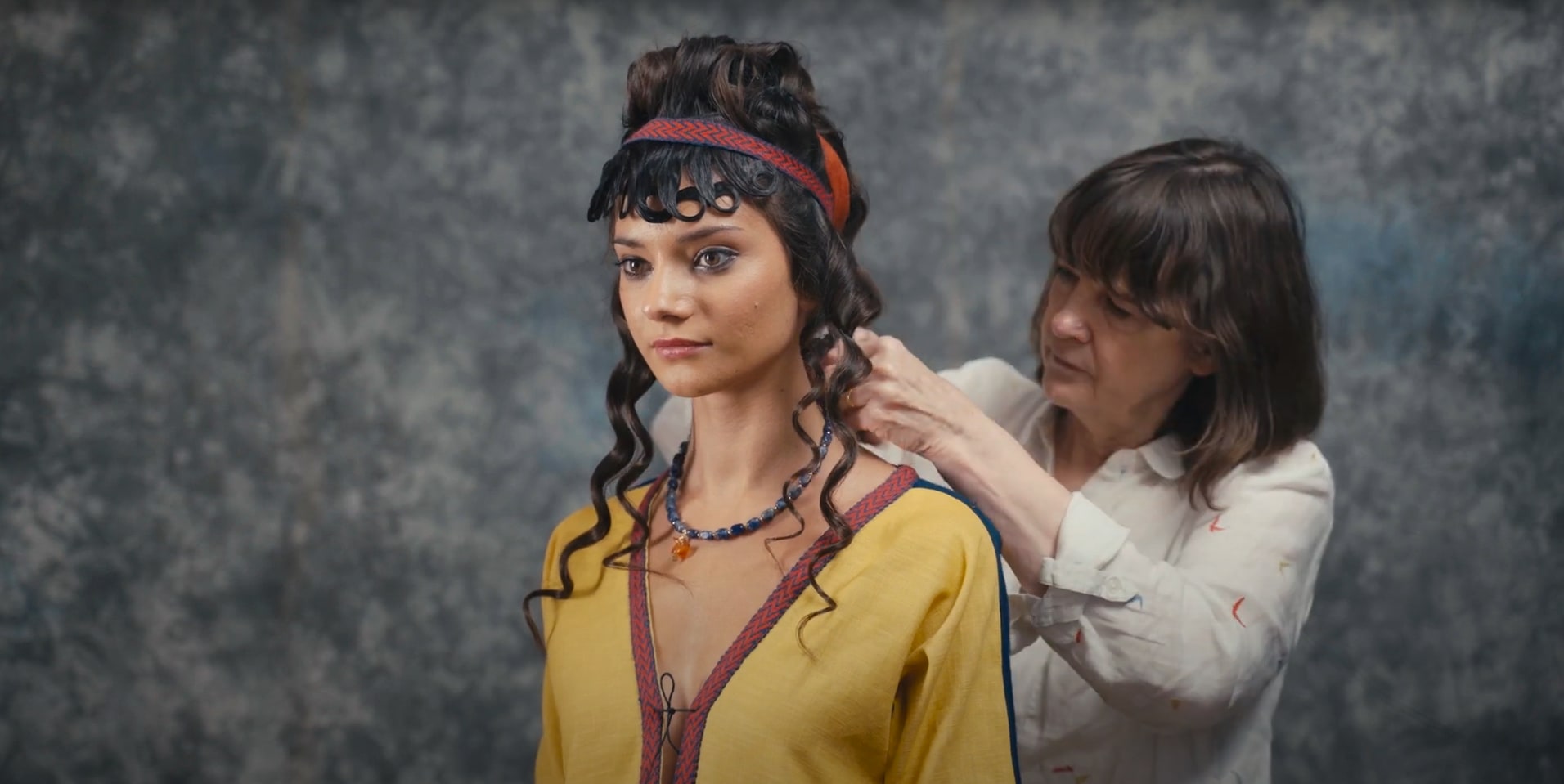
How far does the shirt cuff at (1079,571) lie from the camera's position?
1.71 meters

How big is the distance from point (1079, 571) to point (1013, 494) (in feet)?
0.40

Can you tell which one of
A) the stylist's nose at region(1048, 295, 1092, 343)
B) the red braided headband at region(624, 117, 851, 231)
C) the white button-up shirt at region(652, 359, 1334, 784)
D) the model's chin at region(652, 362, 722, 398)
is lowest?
the white button-up shirt at region(652, 359, 1334, 784)

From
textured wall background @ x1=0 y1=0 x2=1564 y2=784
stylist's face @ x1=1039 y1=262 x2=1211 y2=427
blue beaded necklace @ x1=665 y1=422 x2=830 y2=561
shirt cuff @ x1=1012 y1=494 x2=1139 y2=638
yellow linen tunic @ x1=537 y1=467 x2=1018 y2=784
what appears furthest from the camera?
textured wall background @ x1=0 y1=0 x2=1564 y2=784

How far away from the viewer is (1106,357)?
78.1 inches

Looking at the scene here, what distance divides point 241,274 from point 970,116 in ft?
4.45

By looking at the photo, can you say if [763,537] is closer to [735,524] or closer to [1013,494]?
[735,524]

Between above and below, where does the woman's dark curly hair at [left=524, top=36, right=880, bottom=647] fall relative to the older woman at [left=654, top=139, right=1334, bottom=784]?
above

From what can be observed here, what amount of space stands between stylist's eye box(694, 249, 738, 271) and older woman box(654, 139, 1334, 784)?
34 cm

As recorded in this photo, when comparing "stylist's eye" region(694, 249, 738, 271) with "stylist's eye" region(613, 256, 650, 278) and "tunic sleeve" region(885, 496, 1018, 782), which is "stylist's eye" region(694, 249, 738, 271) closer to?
"stylist's eye" region(613, 256, 650, 278)

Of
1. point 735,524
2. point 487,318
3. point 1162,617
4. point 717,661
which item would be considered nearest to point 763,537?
point 735,524

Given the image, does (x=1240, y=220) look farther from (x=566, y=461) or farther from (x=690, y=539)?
(x=566, y=461)

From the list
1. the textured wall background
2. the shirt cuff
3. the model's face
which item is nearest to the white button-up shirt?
the shirt cuff

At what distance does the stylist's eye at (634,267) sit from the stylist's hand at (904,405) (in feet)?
1.03

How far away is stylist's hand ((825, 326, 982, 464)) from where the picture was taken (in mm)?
1718
